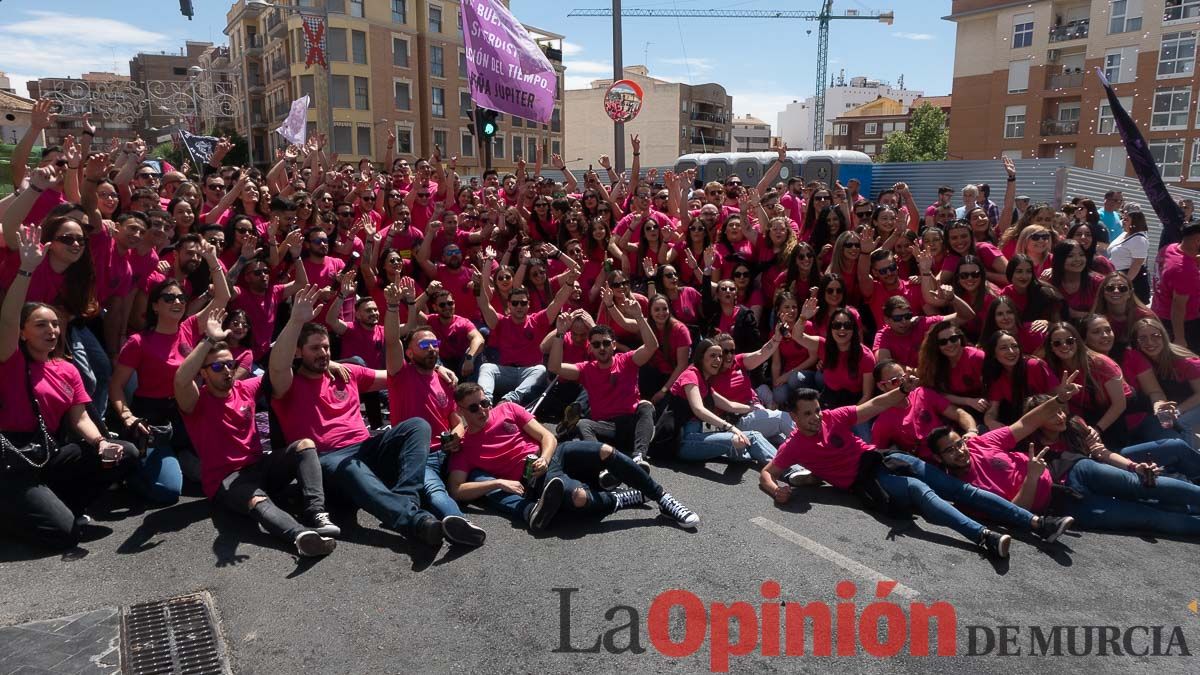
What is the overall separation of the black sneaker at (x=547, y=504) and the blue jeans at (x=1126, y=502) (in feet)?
11.4

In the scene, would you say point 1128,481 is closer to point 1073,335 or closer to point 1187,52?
point 1073,335

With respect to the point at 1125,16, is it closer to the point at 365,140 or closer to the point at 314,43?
the point at 314,43

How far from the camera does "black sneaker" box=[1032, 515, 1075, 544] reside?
4.66 meters

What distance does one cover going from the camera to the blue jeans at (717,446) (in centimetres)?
628

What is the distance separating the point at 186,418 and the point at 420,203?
18.9ft

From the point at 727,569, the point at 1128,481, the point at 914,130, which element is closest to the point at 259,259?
the point at 727,569

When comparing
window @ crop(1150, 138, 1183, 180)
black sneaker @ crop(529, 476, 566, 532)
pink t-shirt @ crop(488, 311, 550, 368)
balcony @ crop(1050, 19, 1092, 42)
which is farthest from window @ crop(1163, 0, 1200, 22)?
black sneaker @ crop(529, 476, 566, 532)

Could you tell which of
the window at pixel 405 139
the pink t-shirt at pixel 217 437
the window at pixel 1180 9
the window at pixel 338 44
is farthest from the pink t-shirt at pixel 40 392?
the window at pixel 1180 9

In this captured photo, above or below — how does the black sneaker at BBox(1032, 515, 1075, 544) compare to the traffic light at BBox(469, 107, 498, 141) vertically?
below

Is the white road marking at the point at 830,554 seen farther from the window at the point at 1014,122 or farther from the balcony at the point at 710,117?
the balcony at the point at 710,117

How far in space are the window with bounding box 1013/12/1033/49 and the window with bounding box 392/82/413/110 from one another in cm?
3733

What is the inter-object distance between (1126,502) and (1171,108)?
4551cm

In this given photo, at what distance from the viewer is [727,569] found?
4465 millimetres

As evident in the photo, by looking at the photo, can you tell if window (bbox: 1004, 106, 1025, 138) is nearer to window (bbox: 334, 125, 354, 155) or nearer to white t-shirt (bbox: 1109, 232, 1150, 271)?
window (bbox: 334, 125, 354, 155)
